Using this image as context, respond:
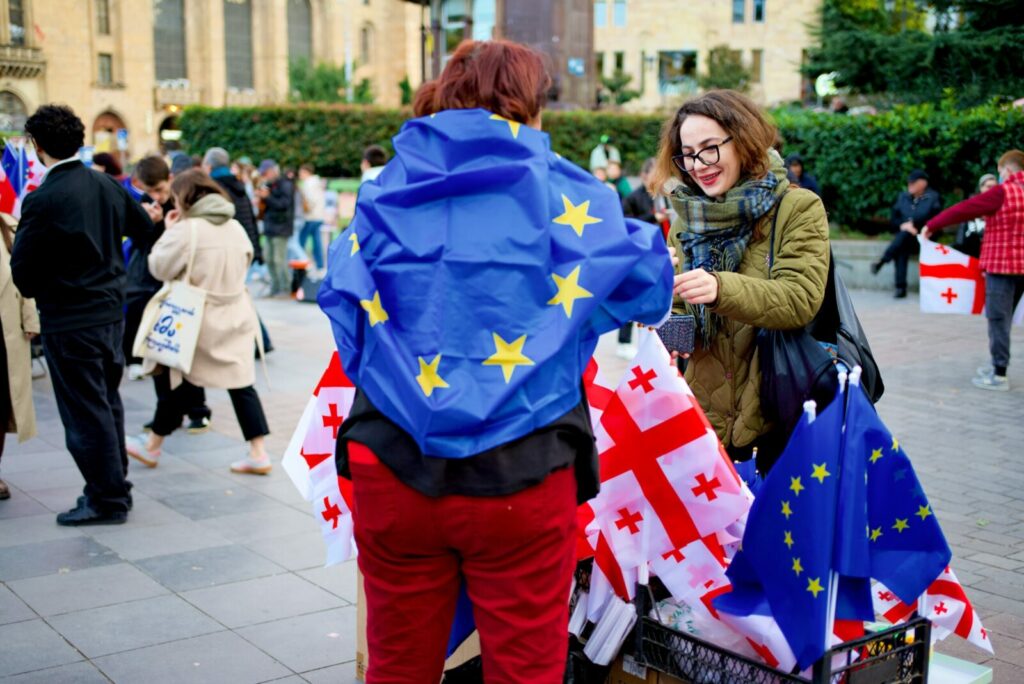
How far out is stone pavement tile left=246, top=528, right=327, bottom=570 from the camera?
5172mm

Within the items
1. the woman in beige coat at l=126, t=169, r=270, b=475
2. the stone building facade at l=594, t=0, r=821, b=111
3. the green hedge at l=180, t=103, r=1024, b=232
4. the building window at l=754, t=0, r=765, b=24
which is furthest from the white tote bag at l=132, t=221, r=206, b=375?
the building window at l=754, t=0, r=765, b=24

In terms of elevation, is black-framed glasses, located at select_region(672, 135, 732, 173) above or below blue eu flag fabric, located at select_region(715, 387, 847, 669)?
above

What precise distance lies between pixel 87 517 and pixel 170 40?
71.0 meters

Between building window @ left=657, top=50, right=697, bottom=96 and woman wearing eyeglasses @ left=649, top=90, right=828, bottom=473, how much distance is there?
6485cm

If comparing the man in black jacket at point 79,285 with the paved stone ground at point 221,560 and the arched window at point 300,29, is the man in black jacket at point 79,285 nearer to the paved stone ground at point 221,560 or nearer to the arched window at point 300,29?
the paved stone ground at point 221,560

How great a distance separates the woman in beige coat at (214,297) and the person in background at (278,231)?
904 centimetres

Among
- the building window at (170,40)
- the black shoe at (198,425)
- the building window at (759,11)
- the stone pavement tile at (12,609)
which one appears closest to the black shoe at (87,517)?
the stone pavement tile at (12,609)

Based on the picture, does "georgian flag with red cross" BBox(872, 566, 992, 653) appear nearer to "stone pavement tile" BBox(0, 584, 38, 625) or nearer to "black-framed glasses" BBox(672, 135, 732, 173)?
"black-framed glasses" BBox(672, 135, 732, 173)

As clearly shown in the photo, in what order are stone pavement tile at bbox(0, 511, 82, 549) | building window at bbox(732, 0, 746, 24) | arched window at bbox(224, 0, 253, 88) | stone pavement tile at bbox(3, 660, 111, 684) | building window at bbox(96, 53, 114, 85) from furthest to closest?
arched window at bbox(224, 0, 253, 88) < building window at bbox(96, 53, 114, 85) < building window at bbox(732, 0, 746, 24) < stone pavement tile at bbox(0, 511, 82, 549) < stone pavement tile at bbox(3, 660, 111, 684)

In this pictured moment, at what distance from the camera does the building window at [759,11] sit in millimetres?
65750

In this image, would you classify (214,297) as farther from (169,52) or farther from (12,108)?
(169,52)

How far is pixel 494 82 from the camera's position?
7.99 feet

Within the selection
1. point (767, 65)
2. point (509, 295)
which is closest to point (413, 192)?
point (509, 295)

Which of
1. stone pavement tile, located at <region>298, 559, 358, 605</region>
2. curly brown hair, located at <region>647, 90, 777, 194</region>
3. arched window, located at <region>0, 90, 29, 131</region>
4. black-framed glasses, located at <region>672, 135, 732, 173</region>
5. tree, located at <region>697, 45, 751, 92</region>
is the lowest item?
stone pavement tile, located at <region>298, 559, 358, 605</region>
